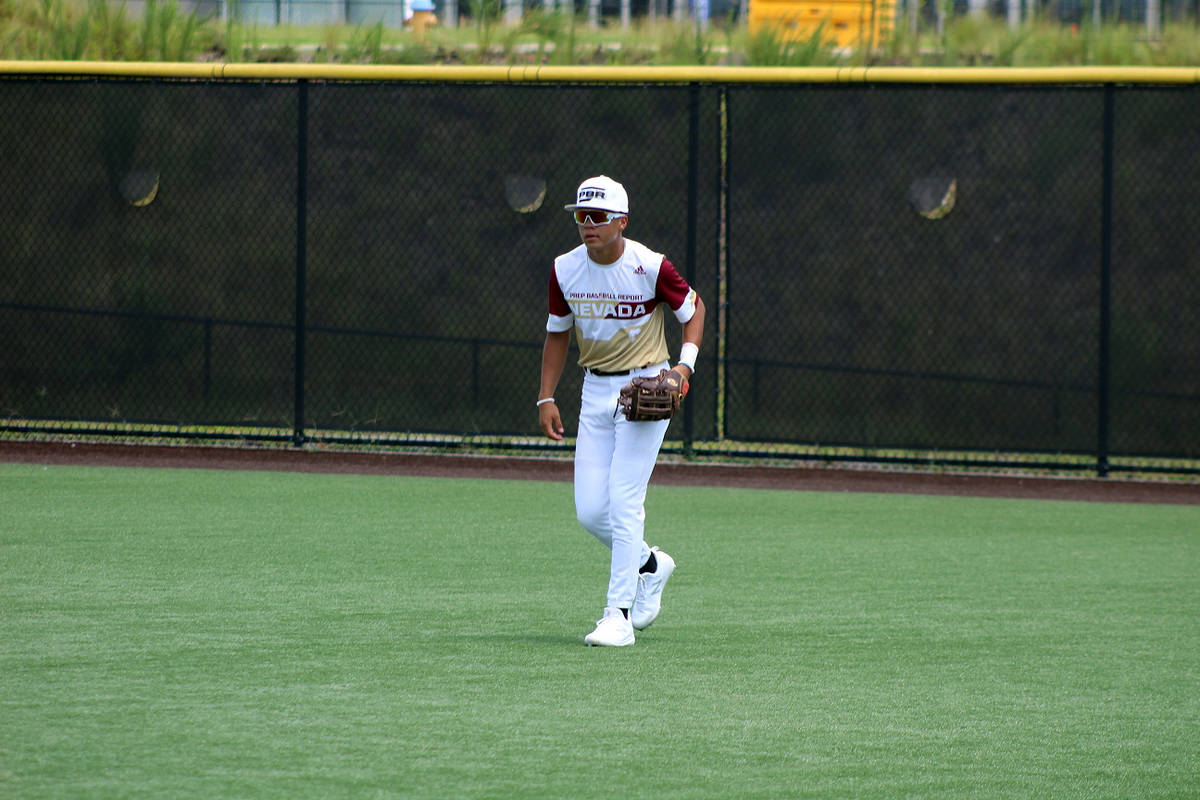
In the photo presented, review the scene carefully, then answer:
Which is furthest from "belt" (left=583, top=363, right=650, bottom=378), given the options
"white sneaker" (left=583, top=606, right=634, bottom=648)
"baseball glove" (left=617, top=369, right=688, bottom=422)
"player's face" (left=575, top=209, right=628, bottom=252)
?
"white sneaker" (left=583, top=606, right=634, bottom=648)

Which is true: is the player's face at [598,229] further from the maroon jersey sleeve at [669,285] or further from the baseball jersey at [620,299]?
the maroon jersey sleeve at [669,285]

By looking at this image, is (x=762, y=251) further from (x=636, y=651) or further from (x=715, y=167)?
(x=636, y=651)

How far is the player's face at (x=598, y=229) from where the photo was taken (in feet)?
19.0

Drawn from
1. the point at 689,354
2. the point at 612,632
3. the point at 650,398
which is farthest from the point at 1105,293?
the point at 612,632

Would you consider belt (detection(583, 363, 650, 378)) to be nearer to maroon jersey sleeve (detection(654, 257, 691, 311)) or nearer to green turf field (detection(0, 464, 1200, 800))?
maroon jersey sleeve (detection(654, 257, 691, 311))

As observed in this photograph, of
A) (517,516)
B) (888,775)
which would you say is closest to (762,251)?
(517,516)

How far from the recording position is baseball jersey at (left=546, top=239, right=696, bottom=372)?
596cm

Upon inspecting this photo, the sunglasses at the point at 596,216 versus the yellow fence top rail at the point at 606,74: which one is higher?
the yellow fence top rail at the point at 606,74

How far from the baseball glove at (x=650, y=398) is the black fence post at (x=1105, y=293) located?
19.7 ft

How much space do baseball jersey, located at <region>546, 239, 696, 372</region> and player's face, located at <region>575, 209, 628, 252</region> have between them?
14 cm

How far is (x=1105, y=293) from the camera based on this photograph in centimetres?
1084

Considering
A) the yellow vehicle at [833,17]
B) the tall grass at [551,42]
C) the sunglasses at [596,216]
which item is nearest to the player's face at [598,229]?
the sunglasses at [596,216]

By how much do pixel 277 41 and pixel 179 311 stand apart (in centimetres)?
681

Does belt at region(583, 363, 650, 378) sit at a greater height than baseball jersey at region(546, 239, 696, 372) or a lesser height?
lesser
